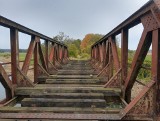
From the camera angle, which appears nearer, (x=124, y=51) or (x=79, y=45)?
(x=124, y=51)

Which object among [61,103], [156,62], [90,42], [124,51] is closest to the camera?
[156,62]

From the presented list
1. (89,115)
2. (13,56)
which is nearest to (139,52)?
(89,115)

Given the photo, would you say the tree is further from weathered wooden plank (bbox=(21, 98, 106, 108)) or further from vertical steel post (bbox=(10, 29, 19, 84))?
weathered wooden plank (bbox=(21, 98, 106, 108))

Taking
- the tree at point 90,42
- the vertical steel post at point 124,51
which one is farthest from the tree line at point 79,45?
the vertical steel post at point 124,51

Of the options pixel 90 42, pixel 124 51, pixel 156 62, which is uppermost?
pixel 90 42

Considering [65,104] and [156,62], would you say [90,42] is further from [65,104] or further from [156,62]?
[156,62]

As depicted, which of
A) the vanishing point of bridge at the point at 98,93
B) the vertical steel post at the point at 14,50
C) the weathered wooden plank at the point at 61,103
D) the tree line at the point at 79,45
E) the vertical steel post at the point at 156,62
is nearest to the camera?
the vertical steel post at the point at 156,62

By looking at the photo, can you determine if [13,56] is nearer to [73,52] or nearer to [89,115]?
[89,115]

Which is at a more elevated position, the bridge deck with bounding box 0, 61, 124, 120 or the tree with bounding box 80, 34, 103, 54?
the tree with bounding box 80, 34, 103, 54

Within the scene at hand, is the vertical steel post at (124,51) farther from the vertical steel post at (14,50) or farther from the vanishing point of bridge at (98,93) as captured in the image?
the vertical steel post at (14,50)

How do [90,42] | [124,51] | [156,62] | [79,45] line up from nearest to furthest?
1. [156,62]
2. [124,51]
3. [90,42]
4. [79,45]

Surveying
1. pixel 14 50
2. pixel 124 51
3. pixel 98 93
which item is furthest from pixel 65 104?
pixel 124 51

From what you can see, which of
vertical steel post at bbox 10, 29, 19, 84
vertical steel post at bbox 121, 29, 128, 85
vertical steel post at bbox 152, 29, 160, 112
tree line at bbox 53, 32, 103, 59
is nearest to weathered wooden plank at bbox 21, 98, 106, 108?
vertical steel post at bbox 10, 29, 19, 84

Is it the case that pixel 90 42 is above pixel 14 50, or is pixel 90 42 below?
above
